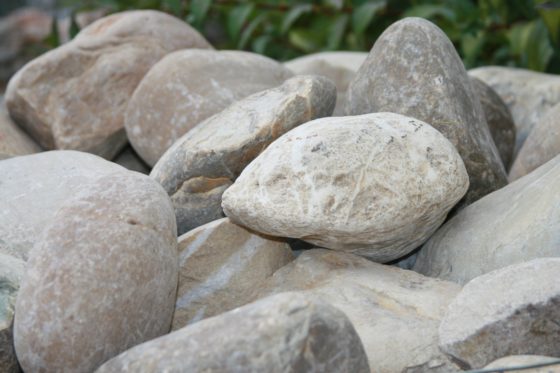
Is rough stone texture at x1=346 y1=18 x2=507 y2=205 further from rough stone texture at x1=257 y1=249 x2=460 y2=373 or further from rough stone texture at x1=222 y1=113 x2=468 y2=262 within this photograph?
rough stone texture at x1=257 y1=249 x2=460 y2=373

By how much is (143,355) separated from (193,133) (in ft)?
3.72

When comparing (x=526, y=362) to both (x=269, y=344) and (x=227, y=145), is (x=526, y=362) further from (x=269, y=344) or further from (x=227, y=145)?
(x=227, y=145)

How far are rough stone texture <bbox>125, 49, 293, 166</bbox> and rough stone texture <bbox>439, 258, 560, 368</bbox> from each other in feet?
4.83

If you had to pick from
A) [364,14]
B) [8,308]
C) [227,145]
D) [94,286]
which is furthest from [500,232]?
[364,14]

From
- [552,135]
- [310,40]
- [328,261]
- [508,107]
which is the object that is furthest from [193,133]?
[310,40]

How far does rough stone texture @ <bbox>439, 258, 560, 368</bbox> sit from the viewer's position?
71.8 inches

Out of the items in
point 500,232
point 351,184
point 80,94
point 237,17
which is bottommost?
point 237,17

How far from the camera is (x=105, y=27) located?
3.74 m

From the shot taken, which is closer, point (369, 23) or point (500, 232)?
point (500, 232)

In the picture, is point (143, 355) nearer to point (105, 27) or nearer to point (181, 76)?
point (181, 76)

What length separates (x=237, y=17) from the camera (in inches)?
201

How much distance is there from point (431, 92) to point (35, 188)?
3.88 feet

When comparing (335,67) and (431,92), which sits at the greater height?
(431,92)

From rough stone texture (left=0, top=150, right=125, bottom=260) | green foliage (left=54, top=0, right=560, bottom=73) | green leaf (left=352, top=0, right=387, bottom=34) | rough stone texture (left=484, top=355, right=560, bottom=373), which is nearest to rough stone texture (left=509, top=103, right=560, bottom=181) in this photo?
rough stone texture (left=484, top=355, right=560, bottom=373)
